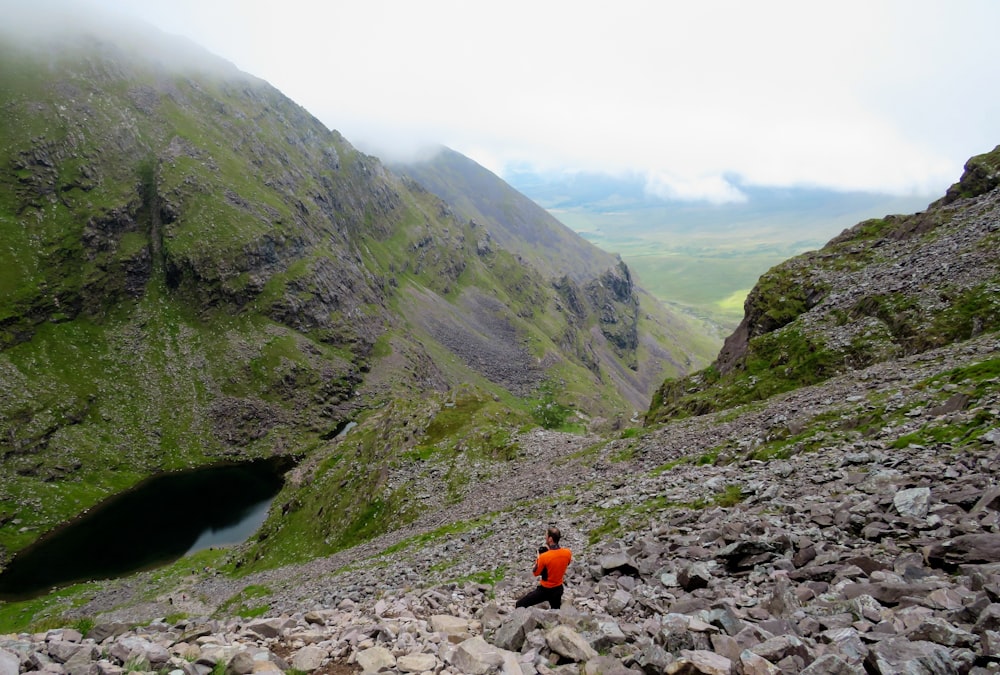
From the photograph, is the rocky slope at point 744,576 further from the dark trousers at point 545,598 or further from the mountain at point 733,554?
the dark trousers at point 545,598

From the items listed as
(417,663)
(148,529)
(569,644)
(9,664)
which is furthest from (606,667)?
(148,529)

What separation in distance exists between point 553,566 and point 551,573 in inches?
10.4

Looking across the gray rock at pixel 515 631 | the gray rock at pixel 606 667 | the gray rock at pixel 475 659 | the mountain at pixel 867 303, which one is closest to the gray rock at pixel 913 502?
the gray rock at pixel 606 667

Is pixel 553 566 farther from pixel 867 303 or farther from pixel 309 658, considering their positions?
pixel 867 303

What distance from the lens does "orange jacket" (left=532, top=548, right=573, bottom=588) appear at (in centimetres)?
1555

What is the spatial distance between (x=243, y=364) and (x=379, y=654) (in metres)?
183

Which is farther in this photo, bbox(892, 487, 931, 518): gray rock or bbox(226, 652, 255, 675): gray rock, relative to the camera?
bbox(892, 487, 931, 518): gray rock

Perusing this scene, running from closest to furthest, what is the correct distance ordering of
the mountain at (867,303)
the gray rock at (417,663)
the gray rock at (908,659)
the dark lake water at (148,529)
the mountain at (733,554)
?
the gray rock at (908,659), the mountain at (733,554), the gray rock at (417,663), the mountain at (867,303), the dark lake water at (148,529)

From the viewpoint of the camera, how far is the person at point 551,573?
1555 cm

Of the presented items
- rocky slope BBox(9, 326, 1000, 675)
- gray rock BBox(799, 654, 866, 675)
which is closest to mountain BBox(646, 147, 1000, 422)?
rocky slope BBox(9, 326, 1000, 675)

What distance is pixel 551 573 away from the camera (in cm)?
1563

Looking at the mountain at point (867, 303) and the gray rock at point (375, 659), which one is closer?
the gray rock at point (375, 659)

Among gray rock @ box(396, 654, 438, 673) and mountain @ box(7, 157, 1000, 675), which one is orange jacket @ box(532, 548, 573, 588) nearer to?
mountain @ box(7, 157, 1000, 675)

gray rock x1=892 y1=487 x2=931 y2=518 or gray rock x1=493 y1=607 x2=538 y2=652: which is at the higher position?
gray rock x1=892 y1=487 x2=931 y2=518
